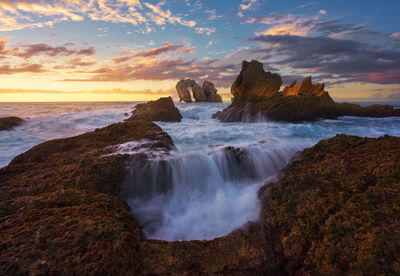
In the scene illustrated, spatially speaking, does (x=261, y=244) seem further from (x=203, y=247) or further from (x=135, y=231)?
(x=135, y=231)

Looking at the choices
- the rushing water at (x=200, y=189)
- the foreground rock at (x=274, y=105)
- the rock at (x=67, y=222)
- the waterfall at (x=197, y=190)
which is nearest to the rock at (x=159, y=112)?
the foreground rock at (x=274, y=105)

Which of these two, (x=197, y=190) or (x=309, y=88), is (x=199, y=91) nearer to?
(x=309, y=88)

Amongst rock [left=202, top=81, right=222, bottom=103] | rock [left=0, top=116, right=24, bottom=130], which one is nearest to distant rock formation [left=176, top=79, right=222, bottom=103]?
rock [left=202, top=81, right=222, bottom=103]

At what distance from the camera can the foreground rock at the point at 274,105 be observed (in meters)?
13.1

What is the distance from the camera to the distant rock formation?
64938 mm

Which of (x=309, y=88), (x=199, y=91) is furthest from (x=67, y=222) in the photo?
(x=199, y=91)

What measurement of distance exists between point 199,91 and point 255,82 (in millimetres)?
49650

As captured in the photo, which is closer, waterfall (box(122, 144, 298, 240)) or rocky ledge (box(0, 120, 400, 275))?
rocky ledge (box(0, 120, 400, 275))

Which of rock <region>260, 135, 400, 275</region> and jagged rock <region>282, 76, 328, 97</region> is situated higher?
jagged rock <region>282, 76, 328, 97</region>

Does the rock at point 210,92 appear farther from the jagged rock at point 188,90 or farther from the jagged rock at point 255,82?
the jagged rock at point 255,82

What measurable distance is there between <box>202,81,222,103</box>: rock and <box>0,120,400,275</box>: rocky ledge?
213 ft

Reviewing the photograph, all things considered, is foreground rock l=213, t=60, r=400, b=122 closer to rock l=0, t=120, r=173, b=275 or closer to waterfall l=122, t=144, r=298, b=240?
waterfall l=122, t=144, r=298, b=240

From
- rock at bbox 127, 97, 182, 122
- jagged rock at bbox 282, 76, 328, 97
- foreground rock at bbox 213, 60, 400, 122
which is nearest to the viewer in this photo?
foreground rock at bbox 213, 60, 400, 122

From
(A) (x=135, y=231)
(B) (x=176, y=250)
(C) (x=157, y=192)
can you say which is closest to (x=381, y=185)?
(B) (x=176, y=250)
